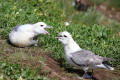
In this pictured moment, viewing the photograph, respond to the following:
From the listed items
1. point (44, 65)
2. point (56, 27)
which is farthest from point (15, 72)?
point (56, 27)

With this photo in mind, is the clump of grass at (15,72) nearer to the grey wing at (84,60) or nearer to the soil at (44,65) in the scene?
the soil at (44,65)

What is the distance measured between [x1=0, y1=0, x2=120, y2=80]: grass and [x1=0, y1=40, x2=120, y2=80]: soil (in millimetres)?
228

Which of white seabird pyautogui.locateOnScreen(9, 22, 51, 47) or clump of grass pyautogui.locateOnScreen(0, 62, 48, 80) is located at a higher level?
white seabird pyautogui.locateOnScreen(9, 22, 51, 47)

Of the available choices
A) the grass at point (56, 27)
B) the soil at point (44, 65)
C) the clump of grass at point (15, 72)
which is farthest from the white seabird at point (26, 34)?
the clump of grass at point (15, 72)

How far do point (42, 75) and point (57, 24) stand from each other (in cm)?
342

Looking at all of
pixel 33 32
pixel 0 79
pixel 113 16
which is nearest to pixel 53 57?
pixel 33 32

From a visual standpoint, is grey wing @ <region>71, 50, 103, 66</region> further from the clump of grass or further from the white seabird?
the white seabird

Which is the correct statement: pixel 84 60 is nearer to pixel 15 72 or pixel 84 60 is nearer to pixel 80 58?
pixel 80 58

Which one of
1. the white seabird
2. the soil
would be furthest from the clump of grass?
the white seabird

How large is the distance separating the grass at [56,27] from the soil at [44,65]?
23 centimetres

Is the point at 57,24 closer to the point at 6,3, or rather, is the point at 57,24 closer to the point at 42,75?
the point at 6,3

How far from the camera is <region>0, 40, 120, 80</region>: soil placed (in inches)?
258

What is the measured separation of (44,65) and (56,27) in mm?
2786

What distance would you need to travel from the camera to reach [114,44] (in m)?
8.98
